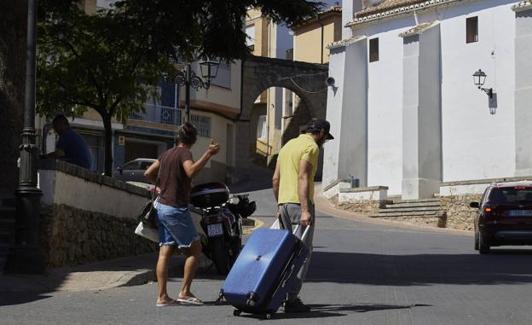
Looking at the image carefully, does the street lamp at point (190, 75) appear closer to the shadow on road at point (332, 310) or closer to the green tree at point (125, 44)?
the green tree at point (125, 44)

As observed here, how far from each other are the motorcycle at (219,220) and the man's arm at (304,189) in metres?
3.40

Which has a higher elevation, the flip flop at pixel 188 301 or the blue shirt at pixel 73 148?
the blue shirt at pixel 73 148

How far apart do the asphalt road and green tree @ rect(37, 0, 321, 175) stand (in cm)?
418

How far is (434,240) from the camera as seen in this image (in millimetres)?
27781

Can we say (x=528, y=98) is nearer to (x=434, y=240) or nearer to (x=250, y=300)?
(x=434, y=240)

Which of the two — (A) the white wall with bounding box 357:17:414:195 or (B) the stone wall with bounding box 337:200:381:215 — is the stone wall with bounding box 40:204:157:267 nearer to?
(B) the stone wall with bounding box 337:200:381:215

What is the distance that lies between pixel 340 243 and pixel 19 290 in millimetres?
13638

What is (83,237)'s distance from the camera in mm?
14625

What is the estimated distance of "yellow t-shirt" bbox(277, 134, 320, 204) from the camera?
1028 centimetres

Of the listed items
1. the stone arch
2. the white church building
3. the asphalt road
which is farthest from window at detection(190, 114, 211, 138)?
the asphalt road

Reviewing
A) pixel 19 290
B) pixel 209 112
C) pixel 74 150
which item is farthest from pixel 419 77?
pixel 19 290

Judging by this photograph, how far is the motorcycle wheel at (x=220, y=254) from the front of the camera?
1403cm

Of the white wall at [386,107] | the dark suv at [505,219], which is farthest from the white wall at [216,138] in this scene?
the dark suv at [505,219]

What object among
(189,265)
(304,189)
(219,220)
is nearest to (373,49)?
(219,220)
